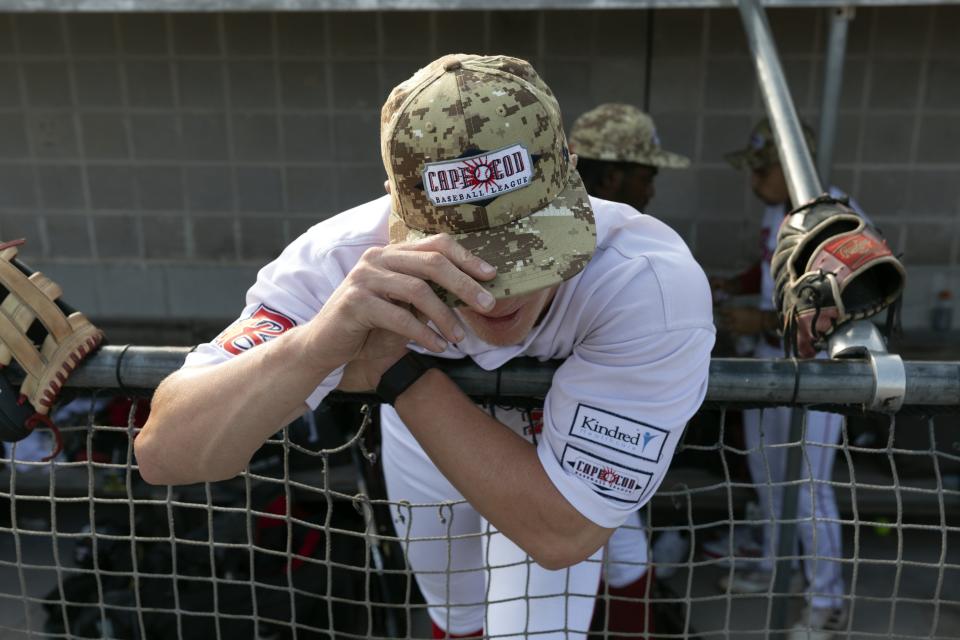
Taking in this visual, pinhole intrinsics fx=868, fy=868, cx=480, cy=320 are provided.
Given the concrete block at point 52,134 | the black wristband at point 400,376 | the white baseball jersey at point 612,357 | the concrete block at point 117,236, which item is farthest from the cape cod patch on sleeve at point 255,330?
the concrete block at point 52,134

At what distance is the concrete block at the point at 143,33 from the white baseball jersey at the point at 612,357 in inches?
124

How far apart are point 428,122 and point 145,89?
136 inches

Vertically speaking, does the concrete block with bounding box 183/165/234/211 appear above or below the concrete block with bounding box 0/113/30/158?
below

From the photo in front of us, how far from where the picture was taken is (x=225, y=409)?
4.34ft

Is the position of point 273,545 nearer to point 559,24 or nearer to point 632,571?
point 632,571

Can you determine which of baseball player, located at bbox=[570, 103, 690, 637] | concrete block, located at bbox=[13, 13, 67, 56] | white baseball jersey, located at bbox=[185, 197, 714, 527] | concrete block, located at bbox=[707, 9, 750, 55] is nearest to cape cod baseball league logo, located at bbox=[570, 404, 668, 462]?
white baseball jersey, located at bbox=[185, 197, 714, 527]

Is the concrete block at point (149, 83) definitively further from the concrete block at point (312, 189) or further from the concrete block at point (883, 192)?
the concrete block at point (883, 192)

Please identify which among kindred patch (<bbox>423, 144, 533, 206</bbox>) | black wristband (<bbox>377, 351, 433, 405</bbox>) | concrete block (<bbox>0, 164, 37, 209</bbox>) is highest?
kindred patch (<bbox>423, 144, 533, 206</bbox>)

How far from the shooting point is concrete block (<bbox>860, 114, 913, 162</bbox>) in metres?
3.93

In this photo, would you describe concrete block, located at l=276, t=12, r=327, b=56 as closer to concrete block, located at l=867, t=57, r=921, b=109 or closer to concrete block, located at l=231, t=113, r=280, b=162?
concrete block, located at l=231, t=113, r=280, b=162

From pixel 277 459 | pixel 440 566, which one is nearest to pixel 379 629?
pixel 277 459

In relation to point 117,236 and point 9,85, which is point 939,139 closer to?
point 117,236

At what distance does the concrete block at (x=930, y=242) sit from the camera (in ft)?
13.3

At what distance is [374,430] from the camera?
8.38 ft
